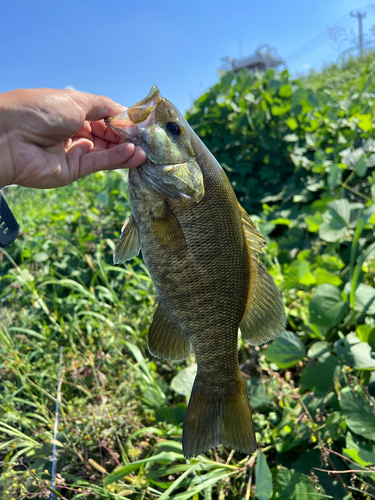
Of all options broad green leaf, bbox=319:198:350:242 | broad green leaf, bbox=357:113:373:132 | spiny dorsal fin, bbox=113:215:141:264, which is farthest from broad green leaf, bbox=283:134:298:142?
spiny dorsal fin, bbox=113:215:141:264

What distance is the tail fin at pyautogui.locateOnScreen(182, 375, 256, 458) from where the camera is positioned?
4.00 ft

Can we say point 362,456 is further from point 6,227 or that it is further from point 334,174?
point 334,174

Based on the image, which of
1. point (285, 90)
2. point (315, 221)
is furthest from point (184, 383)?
point (285, 90)

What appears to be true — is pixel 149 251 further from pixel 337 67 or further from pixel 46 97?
pixel 337 67

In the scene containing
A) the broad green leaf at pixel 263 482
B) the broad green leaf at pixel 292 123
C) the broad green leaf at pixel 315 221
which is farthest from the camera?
the broad green leaf at pixel 292 123

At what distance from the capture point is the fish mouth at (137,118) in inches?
50.6

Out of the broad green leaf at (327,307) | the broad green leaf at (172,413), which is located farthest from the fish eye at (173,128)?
the broad green leaf at (172,413)

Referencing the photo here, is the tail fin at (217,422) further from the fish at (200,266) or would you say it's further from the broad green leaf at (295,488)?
the broad green leaf at (295,488)

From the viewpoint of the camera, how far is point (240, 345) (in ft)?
8.70

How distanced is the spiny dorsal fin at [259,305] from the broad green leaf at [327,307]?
39.6 inches

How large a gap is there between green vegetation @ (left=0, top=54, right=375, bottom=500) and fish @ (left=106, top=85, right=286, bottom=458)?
625mm

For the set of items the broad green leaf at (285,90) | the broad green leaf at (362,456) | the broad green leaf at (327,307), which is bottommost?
the broad green leaf at (362,456)

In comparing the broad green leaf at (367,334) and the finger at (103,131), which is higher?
the finger at (103,131)

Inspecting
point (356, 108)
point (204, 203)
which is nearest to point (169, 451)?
point (204, 203)
